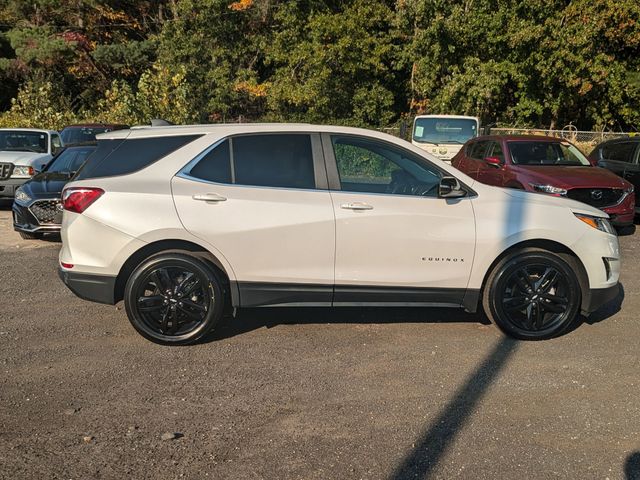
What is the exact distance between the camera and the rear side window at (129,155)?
16.4 ft

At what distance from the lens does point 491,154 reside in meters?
11.3

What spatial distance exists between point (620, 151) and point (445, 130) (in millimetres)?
5245

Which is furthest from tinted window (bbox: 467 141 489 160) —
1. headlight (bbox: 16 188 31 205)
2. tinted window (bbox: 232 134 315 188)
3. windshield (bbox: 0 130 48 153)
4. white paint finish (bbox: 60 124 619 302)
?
windshield (bbox: 0 130 48 153)

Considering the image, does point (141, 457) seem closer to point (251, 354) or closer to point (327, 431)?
point (327, 431)

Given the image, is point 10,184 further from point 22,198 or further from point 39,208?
point 39,208

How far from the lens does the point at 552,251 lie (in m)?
5.23

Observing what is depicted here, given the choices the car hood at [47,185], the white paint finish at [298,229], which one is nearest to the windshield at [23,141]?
the car hood at [47,185]

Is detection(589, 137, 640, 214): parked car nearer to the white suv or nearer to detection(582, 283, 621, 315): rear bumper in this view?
detection(582, 283, 621, 315): rear bumper

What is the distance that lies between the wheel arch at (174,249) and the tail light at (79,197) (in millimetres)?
530

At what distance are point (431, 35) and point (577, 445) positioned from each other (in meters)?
22.8

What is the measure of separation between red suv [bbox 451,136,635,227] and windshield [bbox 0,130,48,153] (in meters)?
8.98

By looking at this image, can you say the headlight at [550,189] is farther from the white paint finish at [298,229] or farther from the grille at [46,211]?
the grille at [46,211]

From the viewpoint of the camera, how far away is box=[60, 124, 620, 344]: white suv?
191 inches

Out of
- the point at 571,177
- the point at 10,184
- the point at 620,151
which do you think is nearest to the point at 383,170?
the point at 571,177
